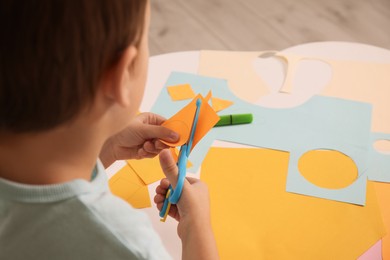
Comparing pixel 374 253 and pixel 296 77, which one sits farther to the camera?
pixel 296 77

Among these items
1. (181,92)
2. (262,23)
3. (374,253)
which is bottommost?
(374,253)

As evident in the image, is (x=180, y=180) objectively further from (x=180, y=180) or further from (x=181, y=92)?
(x=181, y=92)

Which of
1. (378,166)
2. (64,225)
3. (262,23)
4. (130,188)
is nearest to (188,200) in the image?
(130,188)

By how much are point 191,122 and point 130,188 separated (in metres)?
0.15

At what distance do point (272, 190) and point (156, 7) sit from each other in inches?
56.8

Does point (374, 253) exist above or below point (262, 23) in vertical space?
below

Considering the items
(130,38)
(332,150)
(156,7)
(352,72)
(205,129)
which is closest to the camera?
(130,38)

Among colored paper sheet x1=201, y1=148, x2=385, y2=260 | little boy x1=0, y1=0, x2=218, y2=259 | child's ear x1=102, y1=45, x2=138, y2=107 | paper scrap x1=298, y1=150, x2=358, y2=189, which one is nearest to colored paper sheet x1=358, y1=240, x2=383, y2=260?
colored paper sheet x1=201, y1=148, x2=385, y2=260

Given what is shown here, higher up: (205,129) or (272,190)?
(205,129)

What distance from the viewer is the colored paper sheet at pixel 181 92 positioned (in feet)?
2.95

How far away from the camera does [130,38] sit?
42 centimetres

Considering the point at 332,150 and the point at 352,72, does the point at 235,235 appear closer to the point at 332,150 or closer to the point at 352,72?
the point at 332,150

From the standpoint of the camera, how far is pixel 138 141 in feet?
2.52

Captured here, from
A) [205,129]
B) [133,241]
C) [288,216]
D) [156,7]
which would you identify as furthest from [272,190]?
[156,7]
